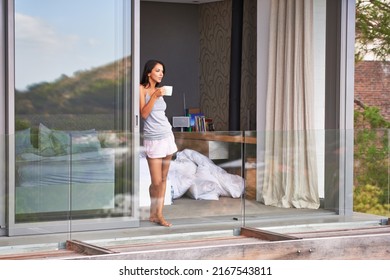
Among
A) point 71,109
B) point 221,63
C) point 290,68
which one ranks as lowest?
point 71,109

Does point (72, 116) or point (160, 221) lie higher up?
point (72, 116)

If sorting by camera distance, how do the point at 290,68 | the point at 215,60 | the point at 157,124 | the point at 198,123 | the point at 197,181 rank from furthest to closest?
1. the point at 215,60
2. the point at 198,123
3. the point at 290,68
4. the point at 157,124
5. the point at 197,181

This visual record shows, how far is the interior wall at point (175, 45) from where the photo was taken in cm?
1203

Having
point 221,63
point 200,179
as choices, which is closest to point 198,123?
point 221,63

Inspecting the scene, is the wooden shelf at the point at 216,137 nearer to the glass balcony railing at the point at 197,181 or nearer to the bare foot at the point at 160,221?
the glass balcony railing at the point at 197,181

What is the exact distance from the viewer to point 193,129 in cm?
1166

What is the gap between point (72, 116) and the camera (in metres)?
7.77

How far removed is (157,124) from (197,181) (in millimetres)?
632

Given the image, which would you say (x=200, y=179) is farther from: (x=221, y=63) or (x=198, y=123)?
(x=221, y=63)

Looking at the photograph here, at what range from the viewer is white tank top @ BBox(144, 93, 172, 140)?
7.41m

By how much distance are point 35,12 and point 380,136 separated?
2998 mm

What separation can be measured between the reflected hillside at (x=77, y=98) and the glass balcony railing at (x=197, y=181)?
532mm
